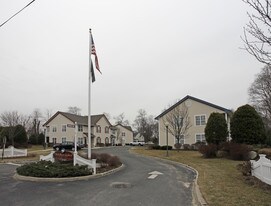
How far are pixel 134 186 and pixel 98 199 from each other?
3.33 meters

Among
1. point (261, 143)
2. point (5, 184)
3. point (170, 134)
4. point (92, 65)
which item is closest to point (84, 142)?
point (170, 134)

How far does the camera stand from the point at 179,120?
1922 inches

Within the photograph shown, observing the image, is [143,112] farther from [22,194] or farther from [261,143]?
[22,194]

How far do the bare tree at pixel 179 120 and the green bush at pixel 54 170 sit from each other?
3101 centimetres

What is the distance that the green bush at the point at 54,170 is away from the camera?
16.0 meters

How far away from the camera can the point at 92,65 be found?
20.8 m

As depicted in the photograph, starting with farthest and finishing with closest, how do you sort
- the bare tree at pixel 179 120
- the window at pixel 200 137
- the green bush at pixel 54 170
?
the window at pixel 200 137 < the bare tree at pixel 179 120 < the green bush at pixel 54 170

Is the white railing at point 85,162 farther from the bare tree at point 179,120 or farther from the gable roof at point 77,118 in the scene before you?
the gable roof at point 77,118

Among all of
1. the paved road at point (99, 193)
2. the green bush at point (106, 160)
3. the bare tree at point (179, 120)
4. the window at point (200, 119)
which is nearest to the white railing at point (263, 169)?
the paved road at point (99, 193)

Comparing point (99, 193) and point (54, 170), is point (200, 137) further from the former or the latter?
point (99, 193)

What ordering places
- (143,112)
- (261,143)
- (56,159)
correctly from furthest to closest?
(143,112)
(261,143)
(56,159)

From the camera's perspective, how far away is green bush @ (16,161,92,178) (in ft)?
52.3

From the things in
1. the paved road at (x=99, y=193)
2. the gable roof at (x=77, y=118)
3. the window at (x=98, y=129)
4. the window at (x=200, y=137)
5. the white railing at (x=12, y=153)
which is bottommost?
the paved road at (x=99, y=193)

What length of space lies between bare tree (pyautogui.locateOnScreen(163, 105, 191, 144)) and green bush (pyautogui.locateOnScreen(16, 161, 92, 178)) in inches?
1221
